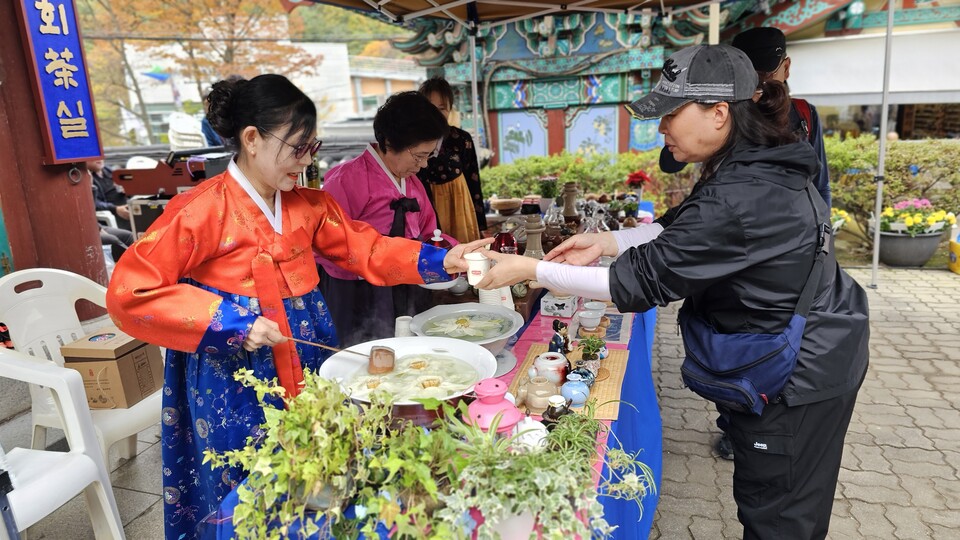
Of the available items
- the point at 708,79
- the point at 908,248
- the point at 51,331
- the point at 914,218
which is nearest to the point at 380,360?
the point at 708,79

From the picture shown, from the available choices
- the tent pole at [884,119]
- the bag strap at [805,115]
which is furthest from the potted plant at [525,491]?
the tent pole at [884,119]

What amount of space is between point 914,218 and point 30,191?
28.2ft

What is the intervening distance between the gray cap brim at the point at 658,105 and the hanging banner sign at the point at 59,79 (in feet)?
14.2

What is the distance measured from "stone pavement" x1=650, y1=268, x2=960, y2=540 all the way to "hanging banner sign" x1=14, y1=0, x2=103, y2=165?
4648 millimetres

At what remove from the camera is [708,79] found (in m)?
1.68

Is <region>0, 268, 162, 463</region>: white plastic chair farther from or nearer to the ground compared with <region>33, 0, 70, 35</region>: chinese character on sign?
nearer to the ground

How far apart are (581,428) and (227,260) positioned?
1193 millimetres

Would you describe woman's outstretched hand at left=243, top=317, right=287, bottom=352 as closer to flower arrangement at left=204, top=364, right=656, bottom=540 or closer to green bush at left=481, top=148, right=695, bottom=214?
flower arrangement at left=204, top=364, right=656, bottom=540

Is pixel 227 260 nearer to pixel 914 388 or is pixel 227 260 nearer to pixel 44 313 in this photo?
pixel 44 313

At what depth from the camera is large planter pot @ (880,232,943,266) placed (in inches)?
277

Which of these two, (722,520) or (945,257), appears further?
(945,257)

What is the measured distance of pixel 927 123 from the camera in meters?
11.0

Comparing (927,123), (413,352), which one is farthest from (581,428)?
(927,123)

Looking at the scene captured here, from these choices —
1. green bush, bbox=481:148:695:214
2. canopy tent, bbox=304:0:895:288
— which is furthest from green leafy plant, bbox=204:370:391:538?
green bush, bbox=481:148:695:214
